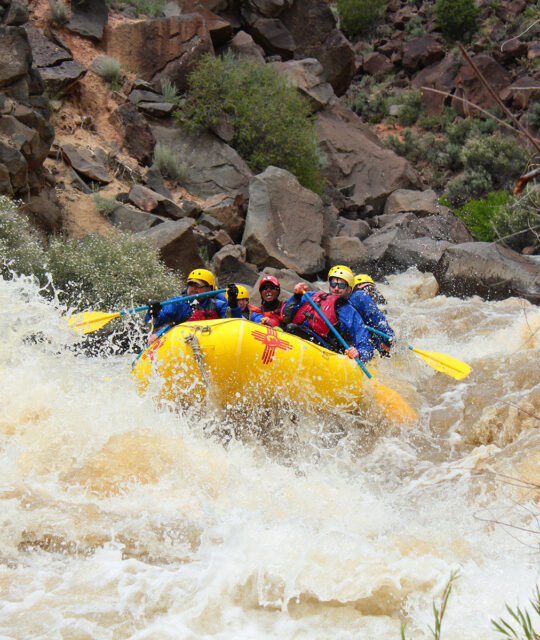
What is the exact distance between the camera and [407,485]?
4.27 meters

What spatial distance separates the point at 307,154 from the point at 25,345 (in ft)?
29.0

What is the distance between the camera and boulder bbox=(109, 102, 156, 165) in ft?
36.8

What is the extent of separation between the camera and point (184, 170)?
11281 mm

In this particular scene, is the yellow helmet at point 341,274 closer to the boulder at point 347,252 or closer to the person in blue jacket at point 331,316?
the person in blue jacket at point 331,316

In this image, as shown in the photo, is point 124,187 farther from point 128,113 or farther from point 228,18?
point 228,18

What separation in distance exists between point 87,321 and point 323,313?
223 centimetres

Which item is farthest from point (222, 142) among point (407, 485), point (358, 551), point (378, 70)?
point (378, 70)

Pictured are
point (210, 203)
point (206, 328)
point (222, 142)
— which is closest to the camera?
point (206, 328)

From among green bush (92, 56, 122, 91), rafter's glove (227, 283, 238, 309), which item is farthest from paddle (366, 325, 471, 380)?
green bush (92, 56, 122, 91)

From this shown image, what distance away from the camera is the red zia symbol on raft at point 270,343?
476 cm

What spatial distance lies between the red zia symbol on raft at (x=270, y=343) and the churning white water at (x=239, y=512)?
1.77 feet

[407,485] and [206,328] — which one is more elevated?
[206,328]

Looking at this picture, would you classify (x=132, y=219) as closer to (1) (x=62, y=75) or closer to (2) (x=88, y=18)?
(1) (x=62, y=75)

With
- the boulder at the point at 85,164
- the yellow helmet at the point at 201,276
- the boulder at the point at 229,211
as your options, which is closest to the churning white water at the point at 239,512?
the yellow helmet at the point at 201,276
